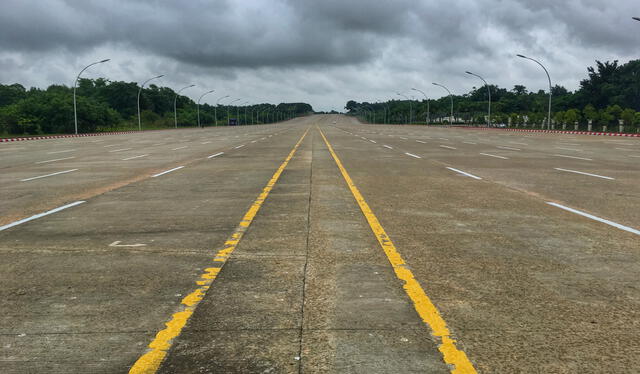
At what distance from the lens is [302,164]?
54.7 ft

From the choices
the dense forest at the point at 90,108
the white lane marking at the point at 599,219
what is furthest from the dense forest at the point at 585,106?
the dense forest at the point at 90,108

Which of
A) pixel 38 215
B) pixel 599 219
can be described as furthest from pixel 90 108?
pixel 599 219

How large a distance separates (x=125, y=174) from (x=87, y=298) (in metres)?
10.3

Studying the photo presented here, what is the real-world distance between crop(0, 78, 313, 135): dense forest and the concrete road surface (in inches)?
2417

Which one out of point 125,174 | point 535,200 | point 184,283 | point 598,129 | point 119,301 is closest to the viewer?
point 119,301

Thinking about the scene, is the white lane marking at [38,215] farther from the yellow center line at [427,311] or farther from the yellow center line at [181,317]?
the yellow center line at [427,311]

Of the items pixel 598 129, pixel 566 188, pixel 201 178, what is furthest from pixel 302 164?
pixel 598 129

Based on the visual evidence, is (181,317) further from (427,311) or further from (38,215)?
(38,215)

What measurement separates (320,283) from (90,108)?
72.6 metres

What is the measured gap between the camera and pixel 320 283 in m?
4.47

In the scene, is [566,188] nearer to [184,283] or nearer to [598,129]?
[184,283]

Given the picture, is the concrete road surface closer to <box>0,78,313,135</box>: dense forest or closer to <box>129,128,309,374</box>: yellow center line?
<box>129,128,309,374</box>: yellow center line

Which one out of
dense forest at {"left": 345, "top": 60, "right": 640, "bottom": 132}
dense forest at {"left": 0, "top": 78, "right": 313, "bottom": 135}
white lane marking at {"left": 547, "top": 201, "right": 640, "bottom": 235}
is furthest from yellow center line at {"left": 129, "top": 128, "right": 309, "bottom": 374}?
dense forest at {"left": 0, "top": 78, "right": 313, "bottom": 135}

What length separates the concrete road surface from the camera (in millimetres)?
3166
